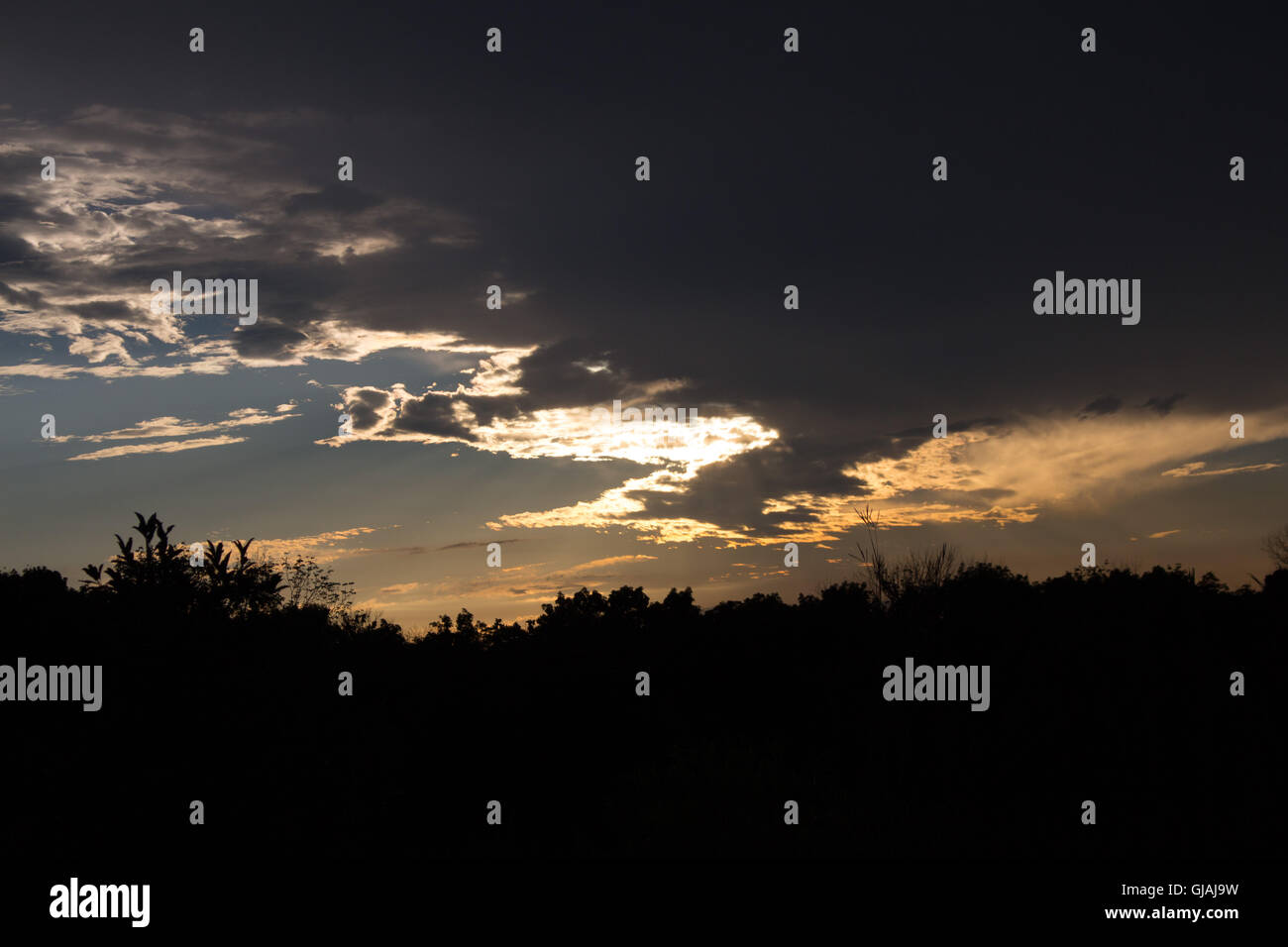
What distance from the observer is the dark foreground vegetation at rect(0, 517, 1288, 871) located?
50.2 ft

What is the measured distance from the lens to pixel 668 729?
A: 30750 millimetres

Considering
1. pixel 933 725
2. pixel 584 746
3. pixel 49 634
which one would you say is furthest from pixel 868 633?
pixel 49 634

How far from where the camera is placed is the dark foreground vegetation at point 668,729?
50.2 ft

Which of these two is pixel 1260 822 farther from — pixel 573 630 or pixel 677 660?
pixel 573 630

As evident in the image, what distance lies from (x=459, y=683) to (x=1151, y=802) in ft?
75.1

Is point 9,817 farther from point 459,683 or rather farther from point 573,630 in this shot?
point 573,630

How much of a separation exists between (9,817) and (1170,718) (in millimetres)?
25390

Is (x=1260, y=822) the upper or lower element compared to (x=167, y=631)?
lower

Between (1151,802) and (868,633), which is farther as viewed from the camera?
(868,633)
